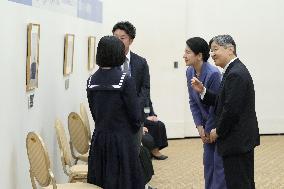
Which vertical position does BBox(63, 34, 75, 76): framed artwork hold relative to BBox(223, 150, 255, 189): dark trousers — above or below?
above

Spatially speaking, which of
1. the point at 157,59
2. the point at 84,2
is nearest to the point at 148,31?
the point at 157,59

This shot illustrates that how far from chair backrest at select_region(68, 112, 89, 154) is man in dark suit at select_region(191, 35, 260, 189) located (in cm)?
141

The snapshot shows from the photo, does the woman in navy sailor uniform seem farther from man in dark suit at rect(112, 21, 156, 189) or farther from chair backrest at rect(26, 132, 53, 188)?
man in dark suit at rect(112, 21, 156, 189)

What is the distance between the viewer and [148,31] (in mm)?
8398

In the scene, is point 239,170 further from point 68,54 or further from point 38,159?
point 68,54

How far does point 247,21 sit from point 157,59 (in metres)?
1.91

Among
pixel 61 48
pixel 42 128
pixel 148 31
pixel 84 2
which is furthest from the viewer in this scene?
pixel 148 31

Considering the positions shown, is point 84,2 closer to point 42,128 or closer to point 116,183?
point 42,128

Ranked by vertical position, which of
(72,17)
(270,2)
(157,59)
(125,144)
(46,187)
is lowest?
(46,187)

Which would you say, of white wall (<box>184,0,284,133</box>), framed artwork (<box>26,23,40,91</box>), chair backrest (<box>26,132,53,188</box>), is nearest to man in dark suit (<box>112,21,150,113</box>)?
framed artwork (<box>26,23,40,91</box>)

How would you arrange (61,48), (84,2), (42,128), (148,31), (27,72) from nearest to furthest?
(27,72) → (42,128) → (61,48) → (84,2) → (148,31)

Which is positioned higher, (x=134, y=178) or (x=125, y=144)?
(x=125, y=144)

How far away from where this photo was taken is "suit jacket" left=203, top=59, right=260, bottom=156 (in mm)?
3582

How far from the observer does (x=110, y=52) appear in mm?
3402
